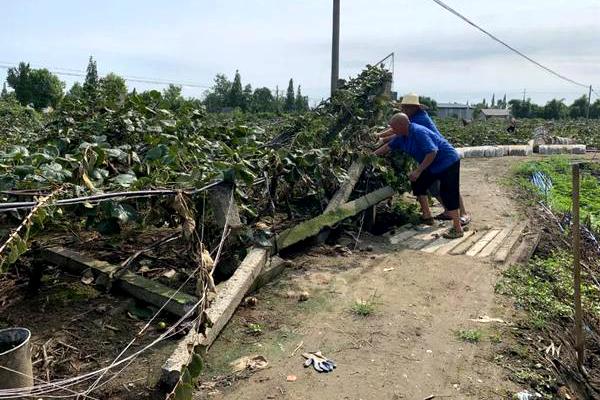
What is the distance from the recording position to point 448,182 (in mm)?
6352

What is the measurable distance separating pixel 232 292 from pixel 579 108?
235 feet

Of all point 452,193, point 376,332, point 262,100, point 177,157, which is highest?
point 262,100

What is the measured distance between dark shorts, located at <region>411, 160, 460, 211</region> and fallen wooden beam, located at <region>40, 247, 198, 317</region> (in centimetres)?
366

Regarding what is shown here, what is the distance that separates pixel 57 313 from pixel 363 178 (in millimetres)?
4083

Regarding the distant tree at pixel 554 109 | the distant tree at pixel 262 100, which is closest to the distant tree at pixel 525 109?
the distant tree at pixel 554 109

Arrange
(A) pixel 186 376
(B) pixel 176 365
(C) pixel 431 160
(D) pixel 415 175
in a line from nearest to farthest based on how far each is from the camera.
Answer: (A) pixel 186 376 → (B) pixel 176 365 → (C) pixel 431 160 → (D) pixel 415 175

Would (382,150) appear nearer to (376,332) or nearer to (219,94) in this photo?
(376,332)

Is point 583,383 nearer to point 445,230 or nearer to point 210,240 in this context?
point 210,240

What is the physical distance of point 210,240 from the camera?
14.3 feet

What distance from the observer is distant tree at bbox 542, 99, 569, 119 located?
5928 cm

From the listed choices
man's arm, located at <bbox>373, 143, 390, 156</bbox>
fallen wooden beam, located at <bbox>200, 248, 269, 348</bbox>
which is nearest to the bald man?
man's arm, located at <bbox>373, 143, 390, 156</bbox>

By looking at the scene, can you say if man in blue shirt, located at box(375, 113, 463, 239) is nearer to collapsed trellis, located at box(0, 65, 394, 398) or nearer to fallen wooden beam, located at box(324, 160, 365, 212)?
fallen wooden beam, located at box(324, 160, 365, 212)

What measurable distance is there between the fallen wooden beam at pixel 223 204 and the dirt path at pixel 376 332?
70cm

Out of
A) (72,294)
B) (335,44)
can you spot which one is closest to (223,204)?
(72,294)
